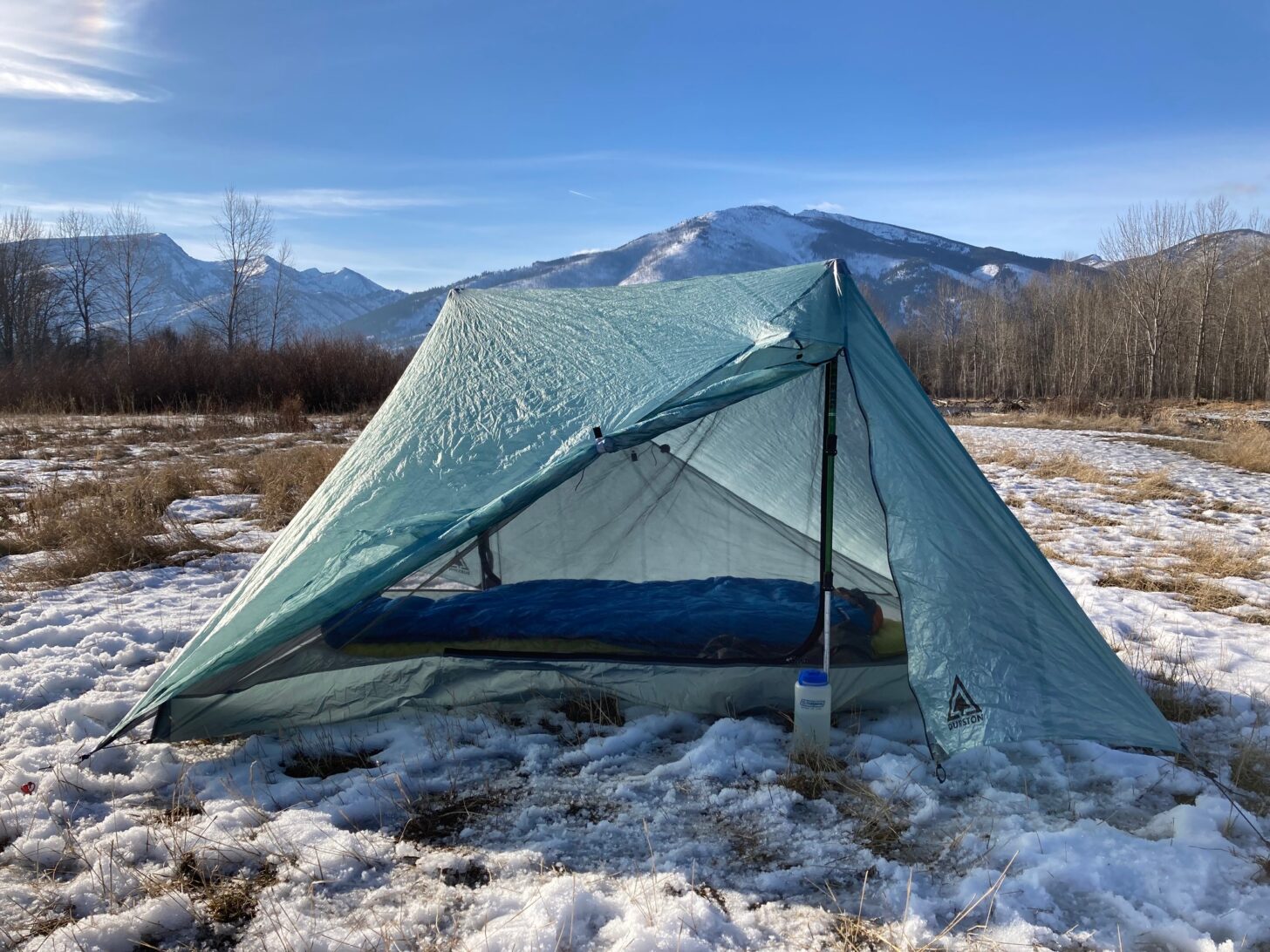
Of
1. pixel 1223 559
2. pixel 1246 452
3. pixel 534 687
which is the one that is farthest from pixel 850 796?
pixel 1246 452

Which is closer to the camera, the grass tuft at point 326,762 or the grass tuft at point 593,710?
the grass tuft at point 326,762

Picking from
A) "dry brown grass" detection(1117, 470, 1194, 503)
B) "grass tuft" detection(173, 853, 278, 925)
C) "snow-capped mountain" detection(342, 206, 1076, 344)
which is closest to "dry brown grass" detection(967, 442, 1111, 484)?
"dry brown grass" detection(1117, 470, 1194, 503)

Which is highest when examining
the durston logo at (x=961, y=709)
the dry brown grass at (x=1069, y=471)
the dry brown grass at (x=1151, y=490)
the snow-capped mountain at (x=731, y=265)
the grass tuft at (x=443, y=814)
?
the snow-capped mountain at (x=731, y=265)

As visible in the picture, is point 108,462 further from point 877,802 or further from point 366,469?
point 877,802

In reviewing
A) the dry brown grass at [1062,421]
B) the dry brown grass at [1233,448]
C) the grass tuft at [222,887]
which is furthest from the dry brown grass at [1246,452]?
the grass tuft at [222,887]

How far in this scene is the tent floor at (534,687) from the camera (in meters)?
2.96

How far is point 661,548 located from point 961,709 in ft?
6.19

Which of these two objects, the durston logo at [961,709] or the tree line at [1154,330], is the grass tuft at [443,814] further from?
the tree line at [1154,330]

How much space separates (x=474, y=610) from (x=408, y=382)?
1.12m

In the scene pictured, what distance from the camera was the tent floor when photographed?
9.71ft

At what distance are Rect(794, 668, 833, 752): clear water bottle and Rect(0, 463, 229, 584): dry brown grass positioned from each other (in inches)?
174

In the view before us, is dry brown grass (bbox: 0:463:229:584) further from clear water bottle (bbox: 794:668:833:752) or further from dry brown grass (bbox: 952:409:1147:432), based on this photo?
dry brown grass (bbox: 952:409:1147:432)

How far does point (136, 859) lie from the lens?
6.92 ft

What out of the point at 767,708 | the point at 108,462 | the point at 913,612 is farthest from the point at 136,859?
the point at 108,462
